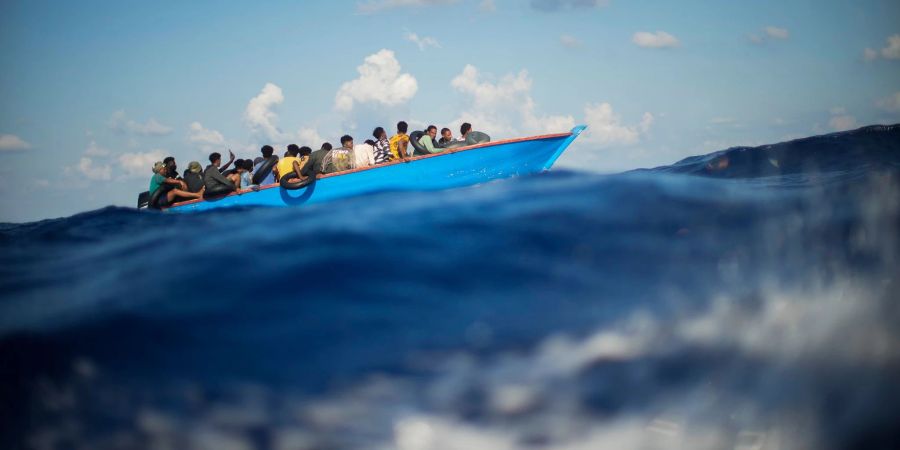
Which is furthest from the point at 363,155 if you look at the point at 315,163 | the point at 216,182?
the point at 216,182

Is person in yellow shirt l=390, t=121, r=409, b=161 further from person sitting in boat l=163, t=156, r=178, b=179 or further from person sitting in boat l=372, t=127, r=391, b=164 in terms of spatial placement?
person sitting in boat l=163, t=156, r=178, b=179

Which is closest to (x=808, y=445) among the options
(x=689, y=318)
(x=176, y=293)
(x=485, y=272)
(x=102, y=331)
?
(x=689, y=318)

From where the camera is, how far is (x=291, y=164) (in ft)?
40.7

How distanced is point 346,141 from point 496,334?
32.4 ft

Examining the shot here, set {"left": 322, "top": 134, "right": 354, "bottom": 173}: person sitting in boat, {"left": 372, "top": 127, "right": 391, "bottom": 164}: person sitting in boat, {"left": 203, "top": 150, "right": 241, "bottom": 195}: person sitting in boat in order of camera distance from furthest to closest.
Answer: {"left": 372, "top": 127, "right": 391, "bottom": 164}: person sitting in boat → {"left": 322, "top": 134, "right": 354, "bottom": 173}: person sitting in boat → {"left": 203, "top": 150, "right": 241, "bottom": 195}: person sitting in boat

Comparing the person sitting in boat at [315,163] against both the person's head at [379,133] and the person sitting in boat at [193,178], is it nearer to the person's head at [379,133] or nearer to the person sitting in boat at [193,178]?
the person's head at [379,133]

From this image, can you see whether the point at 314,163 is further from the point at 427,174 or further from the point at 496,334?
the point at 496,334

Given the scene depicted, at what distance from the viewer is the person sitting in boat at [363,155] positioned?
497 inches

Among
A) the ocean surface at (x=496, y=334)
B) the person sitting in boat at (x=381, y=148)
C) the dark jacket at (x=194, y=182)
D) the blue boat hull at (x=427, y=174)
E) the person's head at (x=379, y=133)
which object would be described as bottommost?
the ocean surface at (x=496, y=334)

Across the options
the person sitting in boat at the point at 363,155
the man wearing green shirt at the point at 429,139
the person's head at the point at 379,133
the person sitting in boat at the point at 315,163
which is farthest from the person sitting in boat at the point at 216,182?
the man wearing green shirt at the point at 429,139

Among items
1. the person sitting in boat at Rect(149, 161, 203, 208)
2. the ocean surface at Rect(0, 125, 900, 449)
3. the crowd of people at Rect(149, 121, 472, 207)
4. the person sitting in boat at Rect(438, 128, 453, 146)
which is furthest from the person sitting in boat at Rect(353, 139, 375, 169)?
→ the ocean surface at Rect(0, 125, 900, 449)

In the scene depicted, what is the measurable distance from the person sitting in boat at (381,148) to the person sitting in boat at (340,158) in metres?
0.61

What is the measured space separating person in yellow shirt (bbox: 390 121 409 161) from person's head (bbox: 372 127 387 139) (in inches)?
11.4

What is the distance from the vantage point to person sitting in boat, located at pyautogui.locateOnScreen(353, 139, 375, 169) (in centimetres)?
1262
